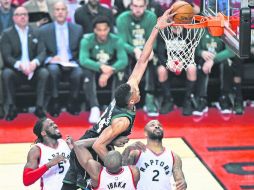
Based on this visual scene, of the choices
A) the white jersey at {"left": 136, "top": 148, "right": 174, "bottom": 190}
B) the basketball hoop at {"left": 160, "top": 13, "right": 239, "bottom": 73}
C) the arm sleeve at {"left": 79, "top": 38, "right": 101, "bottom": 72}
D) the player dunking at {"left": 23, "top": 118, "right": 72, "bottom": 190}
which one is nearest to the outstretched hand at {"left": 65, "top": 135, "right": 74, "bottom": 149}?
the player dunking at {"left": 23, "top": 118, "right": 72, "bottom": 190}

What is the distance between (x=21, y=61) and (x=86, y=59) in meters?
1.02

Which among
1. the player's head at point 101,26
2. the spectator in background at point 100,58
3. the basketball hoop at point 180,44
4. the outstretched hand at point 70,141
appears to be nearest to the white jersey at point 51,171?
the outstretched hand at point 70,141

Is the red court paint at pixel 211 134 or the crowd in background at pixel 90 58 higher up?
the crowd in background at pixel 90 58

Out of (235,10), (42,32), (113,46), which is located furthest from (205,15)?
(42,32)

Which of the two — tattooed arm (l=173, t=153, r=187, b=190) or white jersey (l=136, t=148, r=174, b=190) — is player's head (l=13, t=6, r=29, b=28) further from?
tattooed arm (l=173, t=153, r=187, b=190)

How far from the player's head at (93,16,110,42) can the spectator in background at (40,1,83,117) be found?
456mm

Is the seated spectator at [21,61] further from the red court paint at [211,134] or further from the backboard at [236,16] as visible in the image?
the backboard at [236,16]

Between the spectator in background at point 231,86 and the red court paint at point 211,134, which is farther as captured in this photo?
the spectator in background at point 231,86

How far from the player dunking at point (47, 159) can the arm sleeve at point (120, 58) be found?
12.3ft

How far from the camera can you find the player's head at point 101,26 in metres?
10.5

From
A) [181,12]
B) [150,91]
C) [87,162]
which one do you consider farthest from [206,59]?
[87,162]

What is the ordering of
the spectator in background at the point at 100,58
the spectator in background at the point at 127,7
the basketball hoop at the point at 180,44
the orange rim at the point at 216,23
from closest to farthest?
the orange rim at the point at 216,23 < the basketball hoop at the point at 180,44 < the spectator in background at the point at 100,58 < the spectator in background at the point at 127,7

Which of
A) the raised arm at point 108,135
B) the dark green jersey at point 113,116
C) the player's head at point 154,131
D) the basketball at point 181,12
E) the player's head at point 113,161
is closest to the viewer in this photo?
the player's head at point 113,161

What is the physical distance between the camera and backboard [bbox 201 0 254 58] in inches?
266
